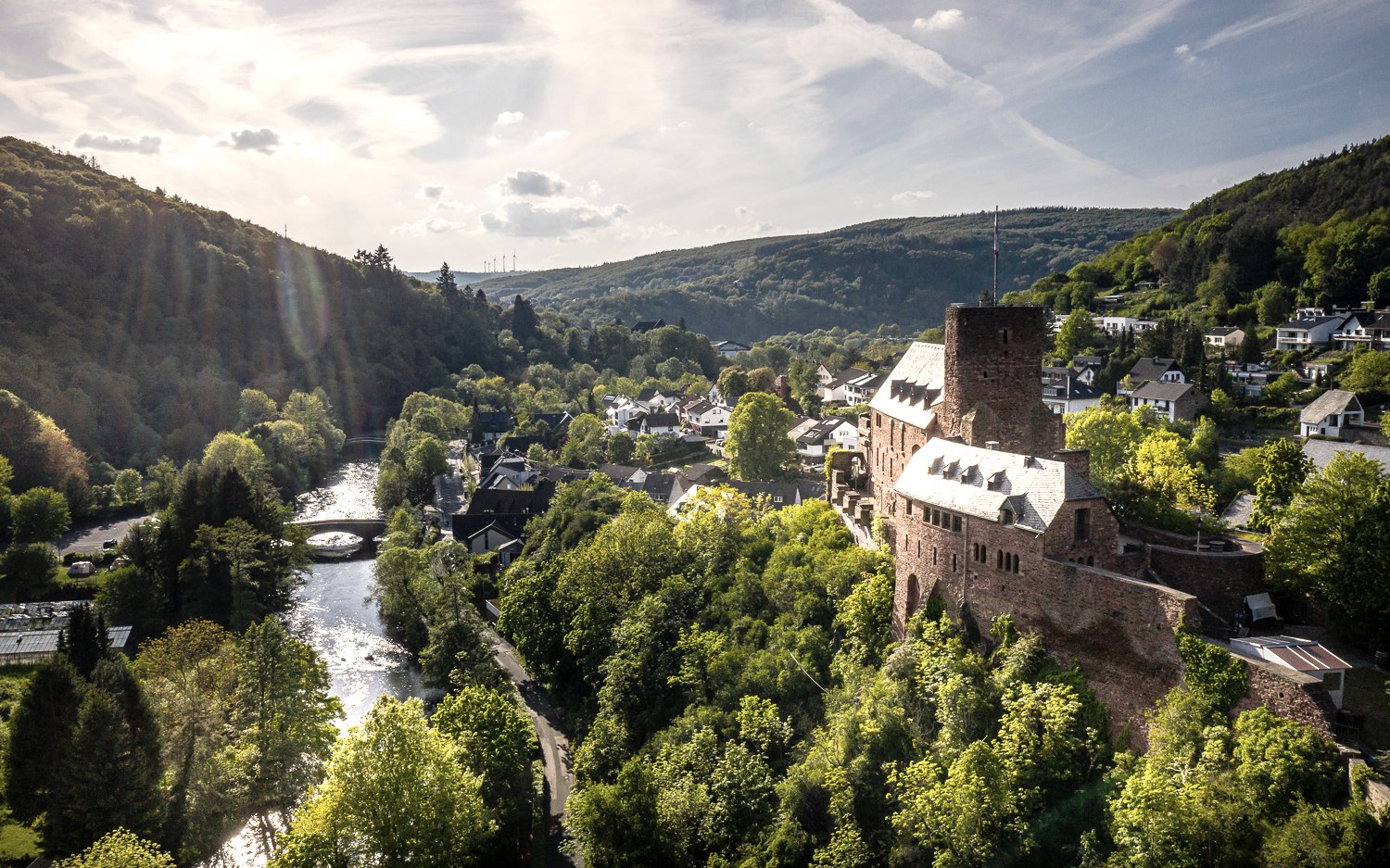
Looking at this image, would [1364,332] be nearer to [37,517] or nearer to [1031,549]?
[1031,549]

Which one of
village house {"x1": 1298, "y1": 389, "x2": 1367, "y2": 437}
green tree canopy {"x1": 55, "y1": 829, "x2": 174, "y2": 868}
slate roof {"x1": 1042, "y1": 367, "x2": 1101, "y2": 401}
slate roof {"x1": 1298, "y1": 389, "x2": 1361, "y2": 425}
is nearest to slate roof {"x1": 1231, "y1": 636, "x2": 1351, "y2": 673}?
green tree canopy {"x1": 55, "y1": 829, "x2": 174, "y2": 868}

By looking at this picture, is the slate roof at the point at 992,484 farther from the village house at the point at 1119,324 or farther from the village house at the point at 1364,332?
the village house at the point at 1119,324

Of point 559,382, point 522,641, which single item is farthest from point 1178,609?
point 559,382

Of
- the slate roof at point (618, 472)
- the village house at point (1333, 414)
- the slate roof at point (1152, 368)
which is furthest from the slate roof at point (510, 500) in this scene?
the village house at point (1333, 414)

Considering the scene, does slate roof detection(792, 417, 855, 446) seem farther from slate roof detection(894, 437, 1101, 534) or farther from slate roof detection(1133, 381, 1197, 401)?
slate roof detection(894, 437, 1101, 534)

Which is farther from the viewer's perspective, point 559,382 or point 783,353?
point 783,353

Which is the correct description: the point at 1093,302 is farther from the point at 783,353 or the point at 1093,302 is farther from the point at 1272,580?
the point at 1272,580
